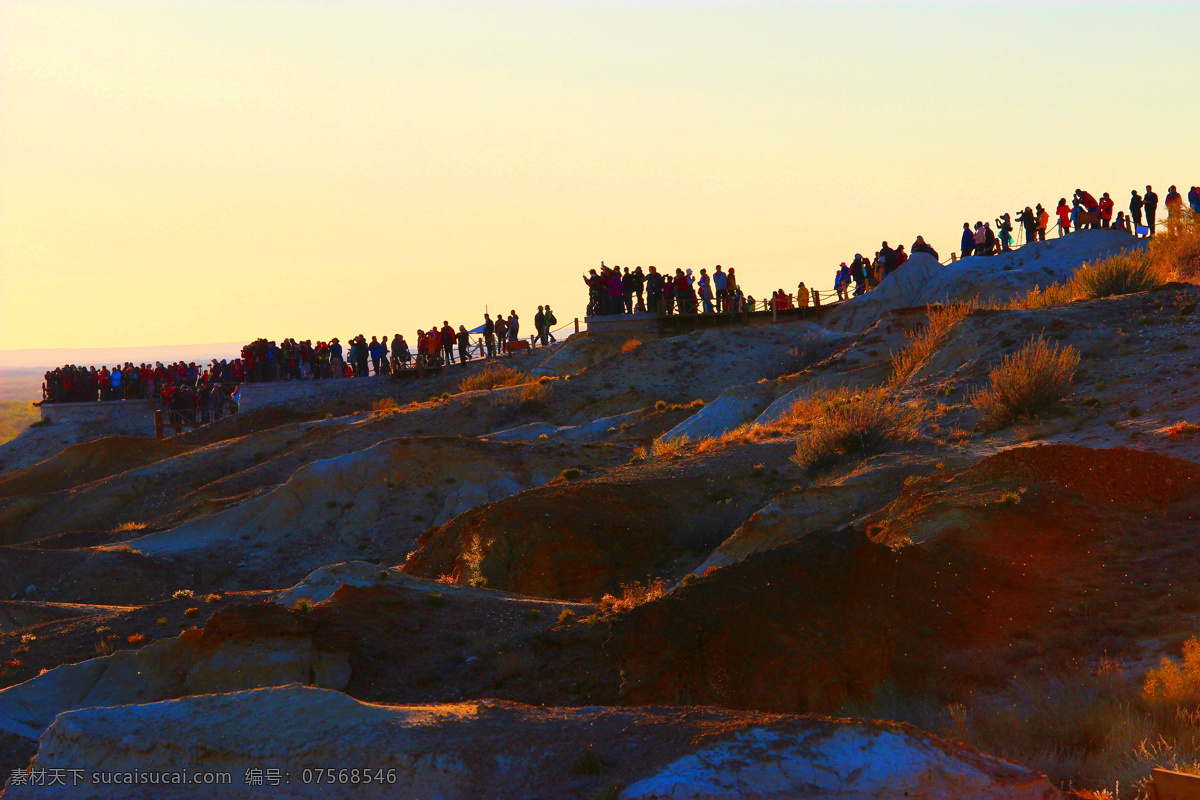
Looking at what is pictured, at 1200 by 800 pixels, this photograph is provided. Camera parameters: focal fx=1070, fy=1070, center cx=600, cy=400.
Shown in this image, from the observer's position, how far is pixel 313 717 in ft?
20.2

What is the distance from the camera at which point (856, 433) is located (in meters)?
16.4

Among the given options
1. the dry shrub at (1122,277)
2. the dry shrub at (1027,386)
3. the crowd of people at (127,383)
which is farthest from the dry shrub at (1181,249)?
the crowd of people at (127,383)

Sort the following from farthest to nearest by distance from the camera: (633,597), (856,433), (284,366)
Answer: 1. (284,366)
2. (856,433)
3. (633,597)

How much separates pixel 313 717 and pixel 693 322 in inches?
1362

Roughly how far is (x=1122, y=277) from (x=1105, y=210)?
15417 millimetres

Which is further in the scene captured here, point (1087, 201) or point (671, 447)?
point (1087, 201)

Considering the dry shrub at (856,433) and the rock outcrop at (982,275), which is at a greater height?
the rock outcrop at (982,275)

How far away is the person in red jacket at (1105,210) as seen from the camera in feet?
117

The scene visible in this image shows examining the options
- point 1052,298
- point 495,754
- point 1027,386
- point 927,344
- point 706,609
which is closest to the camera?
point 495,754

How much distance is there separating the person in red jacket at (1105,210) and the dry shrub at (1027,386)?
72.5 ft

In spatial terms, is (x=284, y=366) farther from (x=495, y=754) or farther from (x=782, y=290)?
(x=495, y=754)

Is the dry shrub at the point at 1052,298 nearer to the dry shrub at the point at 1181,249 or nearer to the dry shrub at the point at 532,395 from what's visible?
the dry shrub at the point at 1181,249

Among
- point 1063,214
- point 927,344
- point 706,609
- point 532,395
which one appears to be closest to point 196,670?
point 706,609

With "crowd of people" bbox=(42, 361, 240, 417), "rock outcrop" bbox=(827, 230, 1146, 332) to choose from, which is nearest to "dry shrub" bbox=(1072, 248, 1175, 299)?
"rock outcrop" bbox=(827, 230, 1146, 332)
